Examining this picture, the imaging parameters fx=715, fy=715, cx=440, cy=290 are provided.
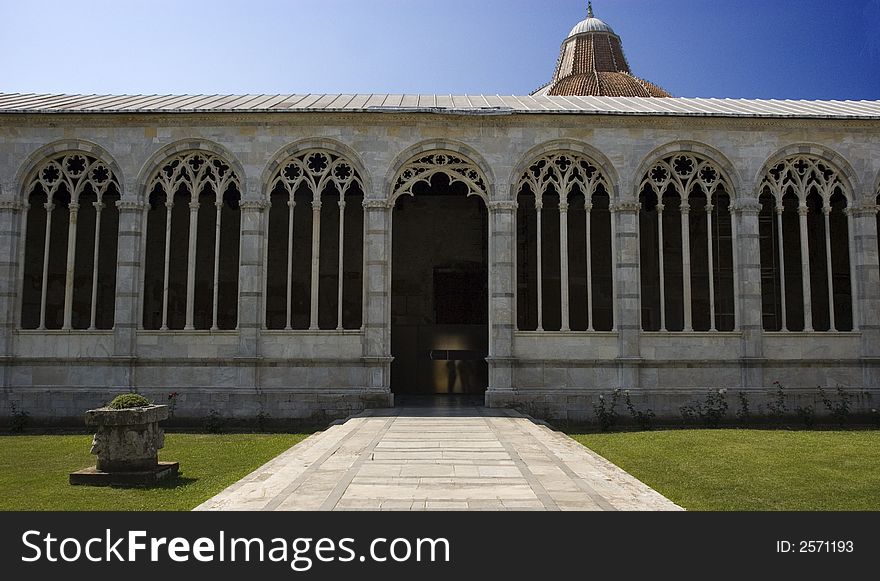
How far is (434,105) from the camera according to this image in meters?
21.8

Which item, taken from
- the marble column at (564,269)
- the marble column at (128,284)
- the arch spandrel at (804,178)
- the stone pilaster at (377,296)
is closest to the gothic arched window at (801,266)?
the arch spandrel at (804,178)

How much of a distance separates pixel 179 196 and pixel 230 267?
3230 mm

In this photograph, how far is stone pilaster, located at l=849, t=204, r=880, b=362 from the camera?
19.9 metres

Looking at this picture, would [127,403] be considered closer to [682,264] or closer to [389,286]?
[389,286]

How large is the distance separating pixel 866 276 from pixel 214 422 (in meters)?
18.3

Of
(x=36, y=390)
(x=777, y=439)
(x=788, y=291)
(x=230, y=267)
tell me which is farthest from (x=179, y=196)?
(x=788, y=291)

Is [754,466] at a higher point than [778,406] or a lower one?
lower

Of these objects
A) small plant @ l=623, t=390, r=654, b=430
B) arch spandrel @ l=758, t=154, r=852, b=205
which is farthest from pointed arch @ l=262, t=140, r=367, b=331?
arch spandrel @ l=758, t=154, r=852, b=205

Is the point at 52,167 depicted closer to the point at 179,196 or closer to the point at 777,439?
the point at 179,196

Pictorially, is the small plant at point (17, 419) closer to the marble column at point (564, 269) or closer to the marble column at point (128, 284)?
the marble column at point (128, 284)

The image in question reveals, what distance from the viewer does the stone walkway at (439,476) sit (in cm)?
789

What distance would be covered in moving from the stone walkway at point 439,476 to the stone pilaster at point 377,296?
15.4ft

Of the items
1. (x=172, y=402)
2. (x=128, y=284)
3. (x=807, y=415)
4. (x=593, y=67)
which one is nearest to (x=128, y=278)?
(x=128, y=284)

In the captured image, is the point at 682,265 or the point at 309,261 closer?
the point at 682,265
